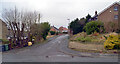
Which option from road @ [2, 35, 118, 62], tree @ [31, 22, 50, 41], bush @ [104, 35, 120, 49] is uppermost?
tree @ [31, 22, 50, 41]

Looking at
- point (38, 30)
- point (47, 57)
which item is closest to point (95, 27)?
point (38, 30)

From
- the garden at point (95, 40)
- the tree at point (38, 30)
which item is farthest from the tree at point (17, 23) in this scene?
the garden at point (95, 40)

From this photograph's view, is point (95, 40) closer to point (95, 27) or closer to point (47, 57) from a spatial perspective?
point (95, 27)

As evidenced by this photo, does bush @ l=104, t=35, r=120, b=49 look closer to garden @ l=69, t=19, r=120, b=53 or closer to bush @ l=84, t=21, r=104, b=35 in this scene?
garden @ l=69, t=19, r=120, b=53

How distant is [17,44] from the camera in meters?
14.7

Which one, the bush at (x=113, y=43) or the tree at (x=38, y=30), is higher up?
the tree at (x=38, y=30)

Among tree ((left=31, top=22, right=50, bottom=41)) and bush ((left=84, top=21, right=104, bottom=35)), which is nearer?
tree ((left=31, top=22, right=50, bottom=41))

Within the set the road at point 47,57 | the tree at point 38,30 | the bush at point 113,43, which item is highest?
the tree at point 38,30

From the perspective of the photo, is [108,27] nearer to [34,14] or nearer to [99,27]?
[99,27]

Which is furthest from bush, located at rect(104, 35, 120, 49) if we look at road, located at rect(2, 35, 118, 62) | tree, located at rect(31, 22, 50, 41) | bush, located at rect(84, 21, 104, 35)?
tree, located at rect(31, 22, 50, 41)

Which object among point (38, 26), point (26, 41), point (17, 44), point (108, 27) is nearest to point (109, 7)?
point (108, 27)

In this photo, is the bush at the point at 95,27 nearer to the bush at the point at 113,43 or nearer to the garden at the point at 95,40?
the garden at the point at 95,40

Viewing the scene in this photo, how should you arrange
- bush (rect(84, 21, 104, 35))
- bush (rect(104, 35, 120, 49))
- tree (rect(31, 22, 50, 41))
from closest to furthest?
bush (rect(104, 35, 120, 49)), tree (rect(31, 22, 50, 41)), bush (rect(84, 21, 104, 35))

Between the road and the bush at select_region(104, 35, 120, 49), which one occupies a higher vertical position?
the bush at select_region(104, 35, 120, 49)
